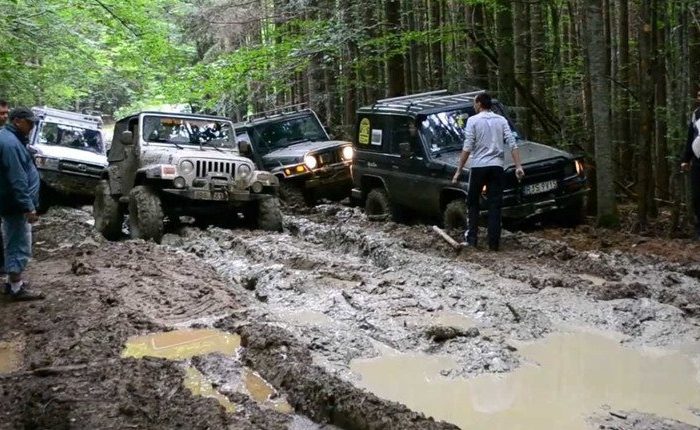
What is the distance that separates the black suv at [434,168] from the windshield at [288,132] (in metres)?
3.37

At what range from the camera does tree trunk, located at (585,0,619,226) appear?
380 inches

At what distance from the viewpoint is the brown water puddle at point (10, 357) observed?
5.17m

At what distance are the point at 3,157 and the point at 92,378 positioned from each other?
304 centimetres

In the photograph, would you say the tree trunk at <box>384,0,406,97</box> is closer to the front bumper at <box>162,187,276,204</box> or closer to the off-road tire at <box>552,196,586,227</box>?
the front bumper at <box>162,187,276,204</box>

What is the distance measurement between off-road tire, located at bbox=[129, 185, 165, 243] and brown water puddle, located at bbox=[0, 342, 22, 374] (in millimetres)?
4795

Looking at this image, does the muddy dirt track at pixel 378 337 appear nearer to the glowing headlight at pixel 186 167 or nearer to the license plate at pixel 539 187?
the license plate at pixel 539 187

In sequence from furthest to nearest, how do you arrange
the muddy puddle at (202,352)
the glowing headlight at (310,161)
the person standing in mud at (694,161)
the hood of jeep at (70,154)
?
the hood of jeep at (70,154) < the glowing headlight at (310,161) < the person standing in mud at (694,161) < the muddy puddle at (202,352)

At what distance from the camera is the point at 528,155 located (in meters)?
9.66

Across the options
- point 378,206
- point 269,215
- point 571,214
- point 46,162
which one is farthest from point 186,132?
point 571,214

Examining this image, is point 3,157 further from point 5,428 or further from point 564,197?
point 564,197

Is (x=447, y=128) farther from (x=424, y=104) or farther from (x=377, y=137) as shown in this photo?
(x=377, y=137)

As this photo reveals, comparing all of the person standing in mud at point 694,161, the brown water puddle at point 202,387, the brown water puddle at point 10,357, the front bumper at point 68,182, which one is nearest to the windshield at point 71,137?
the front bumper at point 68,182

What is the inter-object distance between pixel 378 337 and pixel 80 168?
11.6 meters

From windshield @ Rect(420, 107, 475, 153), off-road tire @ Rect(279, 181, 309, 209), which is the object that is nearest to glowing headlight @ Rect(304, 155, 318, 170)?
off-road tire @ Rect(279, 181, 309, 209)
